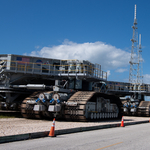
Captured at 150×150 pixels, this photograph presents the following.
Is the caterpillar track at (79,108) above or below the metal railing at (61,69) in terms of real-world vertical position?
below

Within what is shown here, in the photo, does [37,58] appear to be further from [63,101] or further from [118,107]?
[118,107]

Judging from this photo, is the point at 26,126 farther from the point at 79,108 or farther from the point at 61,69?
the point at 61,69

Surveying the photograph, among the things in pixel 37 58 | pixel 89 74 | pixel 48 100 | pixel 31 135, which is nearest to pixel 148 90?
pixel 89 74

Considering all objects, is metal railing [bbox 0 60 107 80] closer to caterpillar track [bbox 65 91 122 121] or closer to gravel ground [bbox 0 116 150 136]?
caterpillar track [bbox 65 91 122 121]

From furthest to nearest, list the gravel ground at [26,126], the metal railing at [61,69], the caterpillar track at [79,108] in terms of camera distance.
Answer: the metal railing at [61,69] < the caterpillar track at [79,108] < the gravel ground at [26,126]

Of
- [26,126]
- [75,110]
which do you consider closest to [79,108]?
[75,110]

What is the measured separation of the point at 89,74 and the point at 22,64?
7.54m

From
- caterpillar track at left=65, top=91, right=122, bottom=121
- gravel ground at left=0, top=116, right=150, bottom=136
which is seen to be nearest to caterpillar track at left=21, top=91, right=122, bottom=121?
caterpillar track at left=65, top=91, right=122, bottom=121

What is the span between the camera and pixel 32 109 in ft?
58.8

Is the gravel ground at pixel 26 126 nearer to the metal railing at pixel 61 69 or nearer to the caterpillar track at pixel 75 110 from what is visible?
the caterpillar track at pixel 75 110

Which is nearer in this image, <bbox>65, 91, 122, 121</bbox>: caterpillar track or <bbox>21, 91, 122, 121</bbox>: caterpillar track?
<bbox>65, 91, 122, 121</bbox>: caterpillar track

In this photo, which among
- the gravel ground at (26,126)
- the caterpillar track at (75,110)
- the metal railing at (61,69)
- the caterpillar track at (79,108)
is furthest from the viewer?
the metal railing at (61,69)

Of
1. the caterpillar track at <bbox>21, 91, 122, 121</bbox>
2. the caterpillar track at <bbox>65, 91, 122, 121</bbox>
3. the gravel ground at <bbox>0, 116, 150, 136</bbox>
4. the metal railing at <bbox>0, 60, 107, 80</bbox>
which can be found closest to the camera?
the gravel ground at <bbox>0, 116, 150, 136</bbox>

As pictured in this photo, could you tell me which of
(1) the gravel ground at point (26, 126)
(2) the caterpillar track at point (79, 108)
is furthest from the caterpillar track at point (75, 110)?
(1) the gravel ground at point (26, 126)
